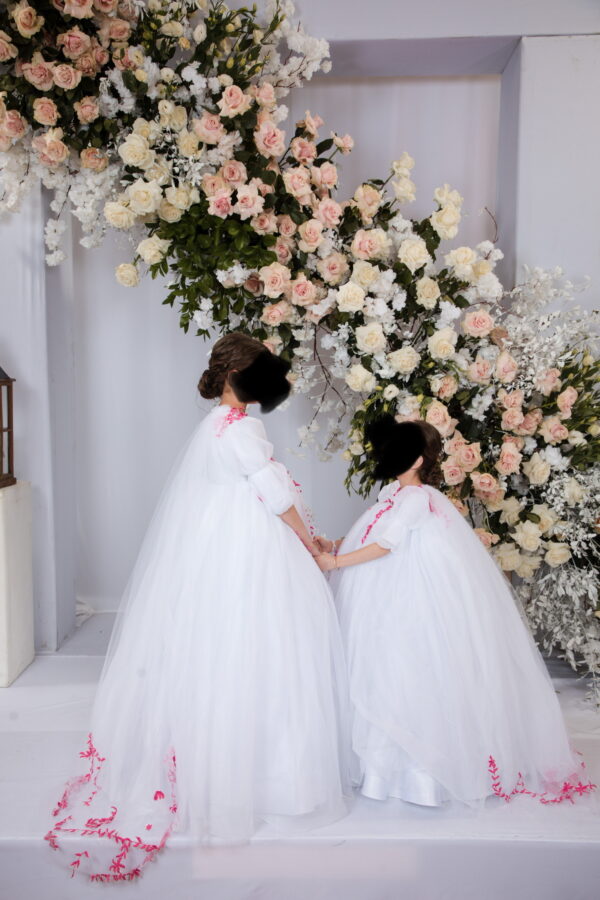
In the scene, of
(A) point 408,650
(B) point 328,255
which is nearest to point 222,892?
(A) point 408,650

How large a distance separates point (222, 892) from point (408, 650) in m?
0.86

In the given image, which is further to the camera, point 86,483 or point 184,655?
point 86,483

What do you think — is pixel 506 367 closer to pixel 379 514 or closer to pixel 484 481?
pixel 484 481

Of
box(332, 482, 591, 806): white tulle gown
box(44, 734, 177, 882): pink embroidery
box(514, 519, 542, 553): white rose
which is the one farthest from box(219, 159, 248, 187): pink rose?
box(44, 734, 177, 882): pink embroidery

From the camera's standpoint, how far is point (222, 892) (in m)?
2.20

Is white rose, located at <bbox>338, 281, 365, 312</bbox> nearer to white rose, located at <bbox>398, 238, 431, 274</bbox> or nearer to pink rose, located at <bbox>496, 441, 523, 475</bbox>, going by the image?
white rose, located at <bbox>398, 238, 431, 274</bbox>

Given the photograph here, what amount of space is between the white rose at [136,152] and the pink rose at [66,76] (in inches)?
11.2

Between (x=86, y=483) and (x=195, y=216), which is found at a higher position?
(x=195, y=216)

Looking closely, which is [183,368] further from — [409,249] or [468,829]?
[468,829]

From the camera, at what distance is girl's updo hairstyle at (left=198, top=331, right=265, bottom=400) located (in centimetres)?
248

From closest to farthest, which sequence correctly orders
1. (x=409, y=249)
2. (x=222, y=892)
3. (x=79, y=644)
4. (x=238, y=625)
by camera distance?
(x=222, y=892), (x=238, y=625), (x=409, y=249), (x=79, y=644)

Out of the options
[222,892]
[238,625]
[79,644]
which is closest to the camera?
[222,892]

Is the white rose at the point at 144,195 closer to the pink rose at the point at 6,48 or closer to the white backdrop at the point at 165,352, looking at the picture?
the pink rose at the point at 6,48

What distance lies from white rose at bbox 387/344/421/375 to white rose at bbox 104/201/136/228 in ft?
3.77
